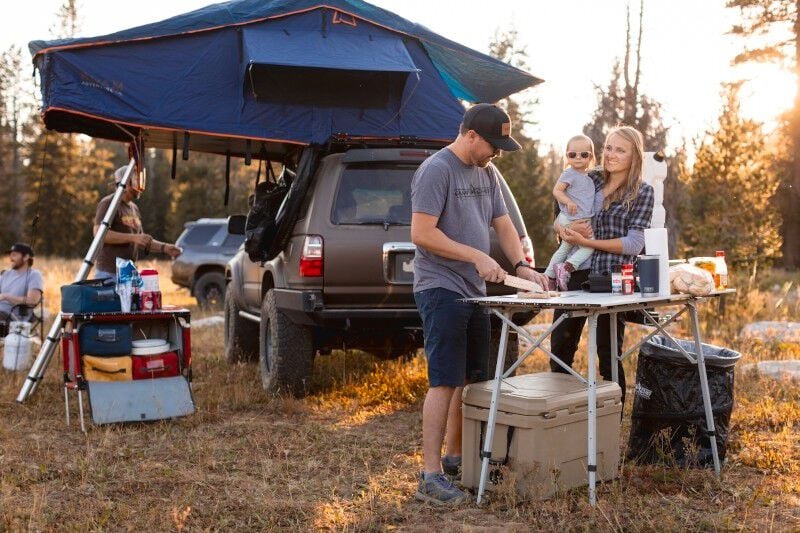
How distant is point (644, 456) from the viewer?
5.00 metres

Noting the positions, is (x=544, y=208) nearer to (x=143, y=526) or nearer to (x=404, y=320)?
(x=404, y=320)

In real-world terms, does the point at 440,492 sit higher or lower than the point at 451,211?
lower

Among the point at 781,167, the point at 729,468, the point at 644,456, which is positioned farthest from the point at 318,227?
the point at 781,167

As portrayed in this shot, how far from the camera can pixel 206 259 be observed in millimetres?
16031

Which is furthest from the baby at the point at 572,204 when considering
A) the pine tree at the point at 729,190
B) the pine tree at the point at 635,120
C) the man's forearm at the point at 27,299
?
the pine tree at the point at 635,120

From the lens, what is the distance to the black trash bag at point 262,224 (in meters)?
6.87

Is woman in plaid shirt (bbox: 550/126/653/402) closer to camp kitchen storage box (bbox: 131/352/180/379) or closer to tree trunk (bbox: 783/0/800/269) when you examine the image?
camp kitchen storage box (bbox: 131/352/180/379)

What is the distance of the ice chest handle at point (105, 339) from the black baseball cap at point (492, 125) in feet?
11.2

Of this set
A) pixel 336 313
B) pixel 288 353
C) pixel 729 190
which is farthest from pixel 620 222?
pixel 729 190

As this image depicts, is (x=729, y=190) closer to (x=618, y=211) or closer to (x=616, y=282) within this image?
(x=618, y=211)

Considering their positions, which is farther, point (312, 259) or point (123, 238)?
point (123, 238)

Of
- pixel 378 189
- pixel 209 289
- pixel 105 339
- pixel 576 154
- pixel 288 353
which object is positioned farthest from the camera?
→ pixel 209 289

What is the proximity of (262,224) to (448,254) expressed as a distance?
3126 mm

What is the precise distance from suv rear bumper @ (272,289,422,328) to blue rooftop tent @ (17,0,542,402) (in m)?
0.68
